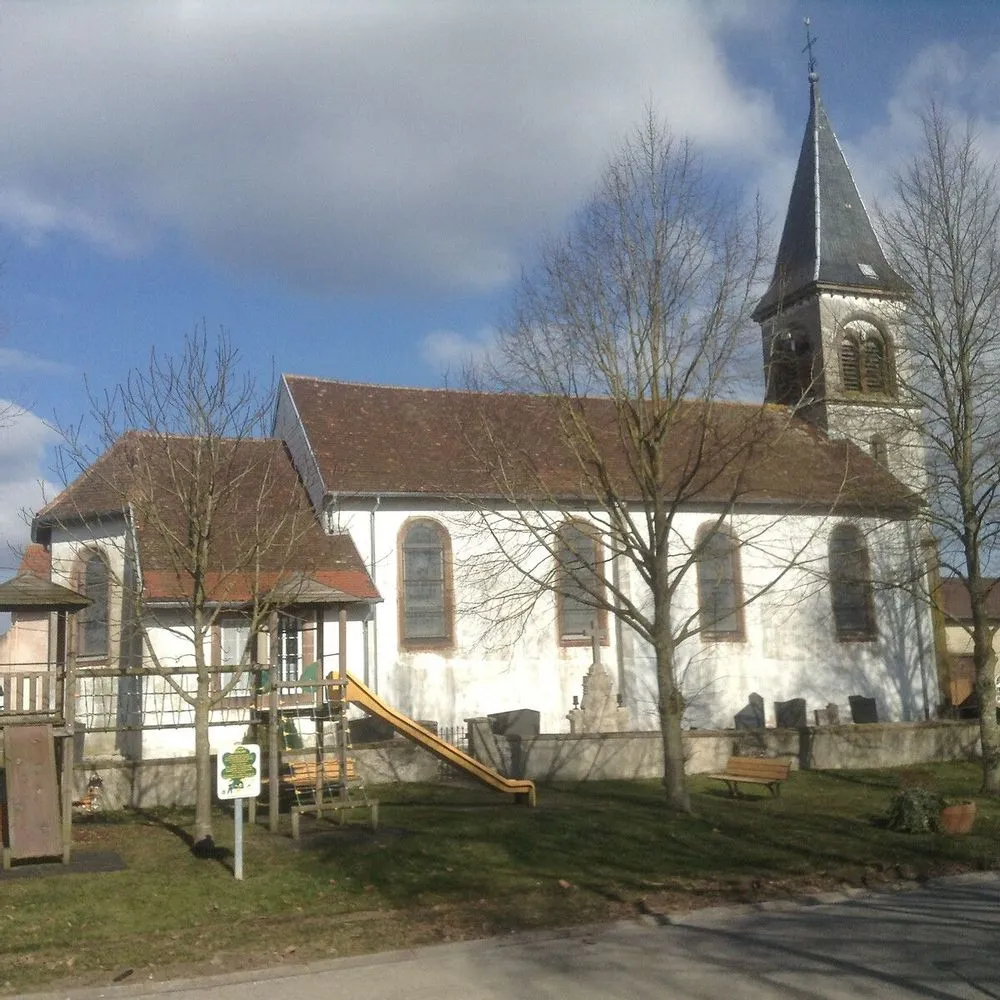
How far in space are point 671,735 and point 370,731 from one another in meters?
7.25

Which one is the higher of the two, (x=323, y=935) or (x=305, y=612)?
(x=305, y=612)

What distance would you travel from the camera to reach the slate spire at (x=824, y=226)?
3575 centimetres

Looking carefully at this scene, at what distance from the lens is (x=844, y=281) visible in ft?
117

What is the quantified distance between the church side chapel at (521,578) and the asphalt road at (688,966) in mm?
10649

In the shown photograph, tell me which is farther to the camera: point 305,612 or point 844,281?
point 844,281

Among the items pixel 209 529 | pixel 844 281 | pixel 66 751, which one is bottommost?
pixel 66 751

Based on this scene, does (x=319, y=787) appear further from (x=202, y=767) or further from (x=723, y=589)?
(x=723, y=589)

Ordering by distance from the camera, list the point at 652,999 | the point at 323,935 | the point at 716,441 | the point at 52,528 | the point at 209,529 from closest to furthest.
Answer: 1. the point at 652,999
2. the point at 323,935
3. the point at 209,529
4. the point at 716,441
5. the point at 52,528

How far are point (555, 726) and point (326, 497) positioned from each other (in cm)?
764

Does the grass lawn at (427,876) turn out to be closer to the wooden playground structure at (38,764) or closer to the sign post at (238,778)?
the sign post at (238,778)

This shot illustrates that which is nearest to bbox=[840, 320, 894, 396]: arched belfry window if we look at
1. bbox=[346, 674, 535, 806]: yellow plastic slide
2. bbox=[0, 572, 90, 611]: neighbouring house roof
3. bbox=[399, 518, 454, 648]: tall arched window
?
bbox=[399, 518, 454, 648]: tall arched window

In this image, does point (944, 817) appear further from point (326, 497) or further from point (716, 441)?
point (326, 497)

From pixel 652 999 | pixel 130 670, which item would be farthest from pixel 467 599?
pixel 652 999

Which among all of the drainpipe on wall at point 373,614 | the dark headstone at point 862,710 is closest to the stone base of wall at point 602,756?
the drainpipe on wall at point 373,614
